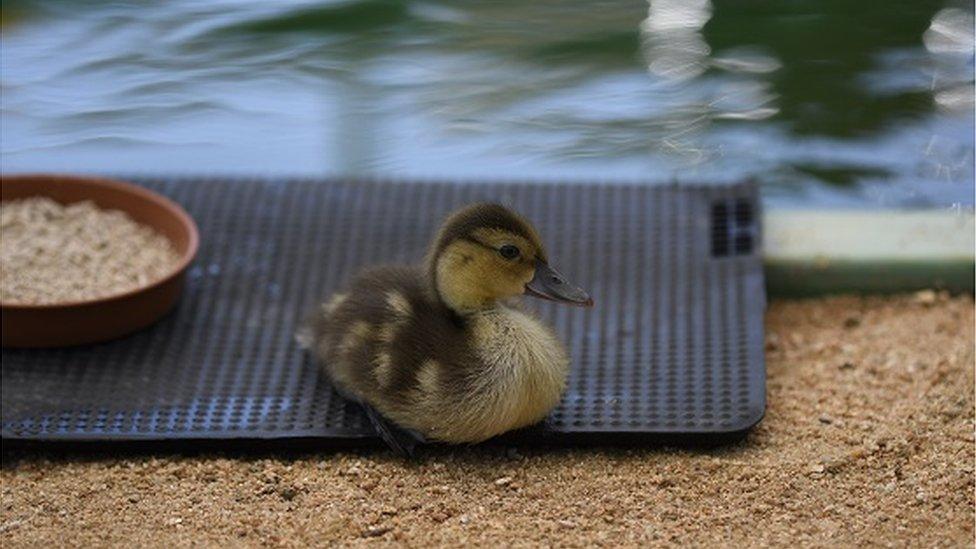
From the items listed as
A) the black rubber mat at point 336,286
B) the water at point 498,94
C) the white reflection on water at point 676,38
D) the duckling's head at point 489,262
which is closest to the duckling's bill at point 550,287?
the duckling's head at point 489,262

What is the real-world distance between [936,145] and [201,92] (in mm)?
1998

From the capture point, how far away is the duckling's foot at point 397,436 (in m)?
3.45

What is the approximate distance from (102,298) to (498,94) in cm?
137

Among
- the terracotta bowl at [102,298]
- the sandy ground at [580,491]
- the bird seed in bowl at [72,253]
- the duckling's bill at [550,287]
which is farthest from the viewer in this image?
the bird seed in bowl at [72,253]

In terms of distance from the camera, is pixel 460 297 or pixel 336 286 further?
pixel 336 286

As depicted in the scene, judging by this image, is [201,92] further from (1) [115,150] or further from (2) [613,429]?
(2) [613,429]

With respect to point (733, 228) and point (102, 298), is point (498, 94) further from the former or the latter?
point (102, 298)

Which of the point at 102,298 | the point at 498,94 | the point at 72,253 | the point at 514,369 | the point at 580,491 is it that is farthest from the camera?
the point at 498,94

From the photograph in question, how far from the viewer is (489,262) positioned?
3.48m

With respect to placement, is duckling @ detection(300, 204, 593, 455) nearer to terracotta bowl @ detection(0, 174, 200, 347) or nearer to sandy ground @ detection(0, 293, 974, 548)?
sandy ground @ detection(0, 293, 974, 548)

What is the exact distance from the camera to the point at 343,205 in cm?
445

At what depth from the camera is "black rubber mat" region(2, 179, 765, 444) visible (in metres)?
3.58

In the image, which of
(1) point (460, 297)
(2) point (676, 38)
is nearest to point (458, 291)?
(1) point (460, 297)

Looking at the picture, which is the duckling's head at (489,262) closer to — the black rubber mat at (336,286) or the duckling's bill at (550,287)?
the duckling's bill at (550,287)
